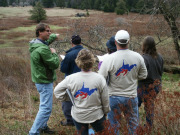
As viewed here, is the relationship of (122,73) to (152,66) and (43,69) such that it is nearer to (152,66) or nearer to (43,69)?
(152,66)

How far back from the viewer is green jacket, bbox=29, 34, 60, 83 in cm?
330

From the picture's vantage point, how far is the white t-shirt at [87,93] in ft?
8.46

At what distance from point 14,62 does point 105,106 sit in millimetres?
7876

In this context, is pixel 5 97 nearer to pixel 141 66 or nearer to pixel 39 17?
pixel 141 66

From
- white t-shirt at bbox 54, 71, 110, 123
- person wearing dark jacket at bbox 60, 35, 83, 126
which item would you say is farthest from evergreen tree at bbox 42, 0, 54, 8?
white t-shirt at bbox 54, 71, 110, 123

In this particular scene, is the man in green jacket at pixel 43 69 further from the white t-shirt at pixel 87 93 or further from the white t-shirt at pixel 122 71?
the white t-shirt at pixel 122 71

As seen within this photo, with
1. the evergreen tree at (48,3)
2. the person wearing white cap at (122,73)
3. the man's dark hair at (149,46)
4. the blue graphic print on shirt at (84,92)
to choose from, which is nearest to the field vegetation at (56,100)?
the person wearing white cap at (122,73)

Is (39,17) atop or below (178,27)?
below

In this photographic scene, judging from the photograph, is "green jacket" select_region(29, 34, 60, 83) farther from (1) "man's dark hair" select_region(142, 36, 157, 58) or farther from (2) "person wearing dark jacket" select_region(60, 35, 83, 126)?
(1) "man's dark hair" select_region(142, 36, 157, 58)

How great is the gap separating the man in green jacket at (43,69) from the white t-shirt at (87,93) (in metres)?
0.78

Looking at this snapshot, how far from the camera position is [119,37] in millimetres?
2777

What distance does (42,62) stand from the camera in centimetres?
341

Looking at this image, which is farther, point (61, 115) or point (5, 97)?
point (5, 97)

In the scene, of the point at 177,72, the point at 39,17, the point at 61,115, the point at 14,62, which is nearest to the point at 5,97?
the point at 61,115
